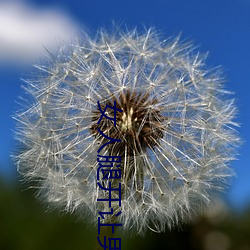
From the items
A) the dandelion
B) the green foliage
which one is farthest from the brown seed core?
the green foliage

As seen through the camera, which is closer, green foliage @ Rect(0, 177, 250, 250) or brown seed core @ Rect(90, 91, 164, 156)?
brown seed core @ Rect(90, 91, 164, 156)

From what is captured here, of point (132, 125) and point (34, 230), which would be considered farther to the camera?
point (34, 230)

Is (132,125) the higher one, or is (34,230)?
(34,230)

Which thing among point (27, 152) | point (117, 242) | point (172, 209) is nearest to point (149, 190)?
point (172, 209)

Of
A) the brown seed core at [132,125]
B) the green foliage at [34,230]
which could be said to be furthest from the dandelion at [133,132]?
the green foliage at [34,230]

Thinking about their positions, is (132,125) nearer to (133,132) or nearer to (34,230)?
(133,132)

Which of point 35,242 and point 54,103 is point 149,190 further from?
point 35,242

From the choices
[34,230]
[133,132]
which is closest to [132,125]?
[133,132]

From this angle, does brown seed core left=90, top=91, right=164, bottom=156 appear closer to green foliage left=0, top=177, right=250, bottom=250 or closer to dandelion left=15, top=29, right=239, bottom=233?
dandelion left=15, top=29, right=239, bottom=233
